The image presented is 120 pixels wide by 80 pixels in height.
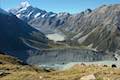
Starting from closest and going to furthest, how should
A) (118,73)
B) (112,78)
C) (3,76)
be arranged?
(112,78), (118,73), (3,76)

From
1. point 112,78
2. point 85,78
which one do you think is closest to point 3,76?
point 85,78

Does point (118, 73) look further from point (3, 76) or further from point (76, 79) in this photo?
point (3, 76)

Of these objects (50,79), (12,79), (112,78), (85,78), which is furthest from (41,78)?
(112,78)

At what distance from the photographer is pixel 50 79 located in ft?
88.7

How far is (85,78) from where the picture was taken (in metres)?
25.1

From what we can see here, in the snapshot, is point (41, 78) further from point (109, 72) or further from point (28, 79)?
point (109, 72)

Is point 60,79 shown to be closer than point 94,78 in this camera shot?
No

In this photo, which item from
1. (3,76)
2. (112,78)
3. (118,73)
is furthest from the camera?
(3,76)

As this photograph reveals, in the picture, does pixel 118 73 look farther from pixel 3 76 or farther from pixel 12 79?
pixel 3 76

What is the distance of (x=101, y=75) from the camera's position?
84.5 ft

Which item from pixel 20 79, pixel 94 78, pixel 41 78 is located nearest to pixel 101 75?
pixel 94 78

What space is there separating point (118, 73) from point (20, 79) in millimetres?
8394

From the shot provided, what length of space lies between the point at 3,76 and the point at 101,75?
397 inches

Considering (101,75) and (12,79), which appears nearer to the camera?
(101,75)
